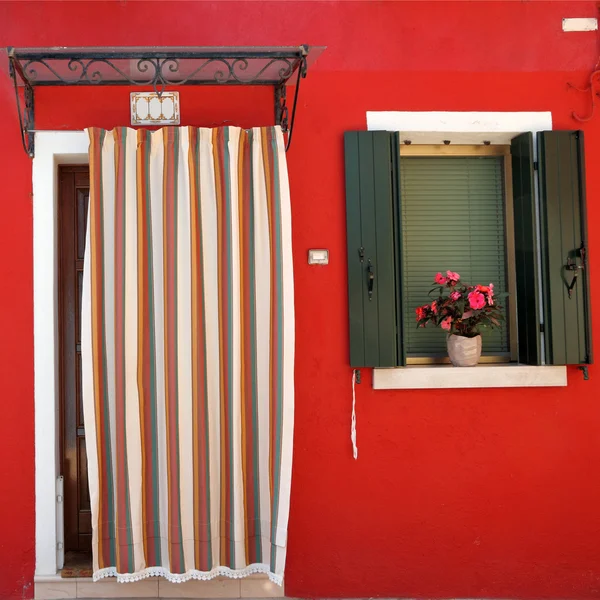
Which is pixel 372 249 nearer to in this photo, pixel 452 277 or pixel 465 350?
pixel 452 277

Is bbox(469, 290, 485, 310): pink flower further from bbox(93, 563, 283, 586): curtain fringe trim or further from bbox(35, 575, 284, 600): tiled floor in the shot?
bbox(35, 575, 284, 600): tiled floor

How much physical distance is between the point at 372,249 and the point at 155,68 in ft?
5.16

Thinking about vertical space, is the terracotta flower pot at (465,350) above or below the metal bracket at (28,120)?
below

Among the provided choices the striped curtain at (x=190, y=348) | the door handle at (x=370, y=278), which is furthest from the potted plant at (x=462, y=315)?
the striped curtain at (x=190, y=348)

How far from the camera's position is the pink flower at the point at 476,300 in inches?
156

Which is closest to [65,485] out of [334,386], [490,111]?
[334,386]

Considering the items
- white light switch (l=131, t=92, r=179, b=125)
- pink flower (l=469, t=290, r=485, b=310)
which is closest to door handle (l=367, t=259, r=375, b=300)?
pink flower (l=469, t=290, r=485, b=310)

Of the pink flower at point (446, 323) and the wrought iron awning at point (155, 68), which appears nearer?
the wrought iron awning at point (155, 68)

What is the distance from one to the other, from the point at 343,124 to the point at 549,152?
48.8 inches

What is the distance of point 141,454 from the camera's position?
3777mm

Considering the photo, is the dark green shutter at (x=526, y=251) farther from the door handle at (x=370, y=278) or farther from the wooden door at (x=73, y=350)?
the wooden door at (x=73, y=350)

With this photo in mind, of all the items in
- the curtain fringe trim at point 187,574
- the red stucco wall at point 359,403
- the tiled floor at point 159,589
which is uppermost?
the red stucco wall at point 359,403

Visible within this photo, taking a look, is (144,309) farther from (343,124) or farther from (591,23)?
(591,23)

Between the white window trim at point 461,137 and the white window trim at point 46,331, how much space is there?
185 cm
